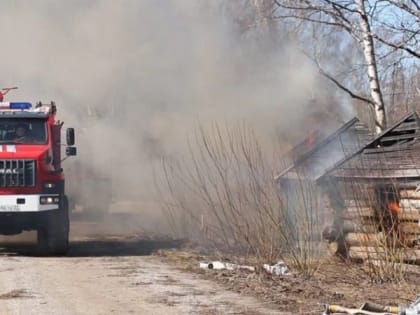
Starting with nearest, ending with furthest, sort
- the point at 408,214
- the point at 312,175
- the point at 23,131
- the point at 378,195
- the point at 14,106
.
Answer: the point at 378,195, the point at 408,214, the point at 312,175, the point at 23,131, the point at 14,106

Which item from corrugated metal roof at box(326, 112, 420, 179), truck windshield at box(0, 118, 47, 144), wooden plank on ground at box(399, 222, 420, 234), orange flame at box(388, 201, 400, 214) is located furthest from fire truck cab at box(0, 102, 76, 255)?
wooden plank on ground at box(399, 222, 420, 234)

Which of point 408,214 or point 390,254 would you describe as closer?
point 390,254

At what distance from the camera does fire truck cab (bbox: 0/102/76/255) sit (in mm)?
16141

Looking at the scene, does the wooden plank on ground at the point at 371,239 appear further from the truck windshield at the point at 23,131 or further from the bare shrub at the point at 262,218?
the truck windshield at the point at 23,131

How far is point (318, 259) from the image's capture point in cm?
1338

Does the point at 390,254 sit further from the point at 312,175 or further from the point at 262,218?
the point at 312,175

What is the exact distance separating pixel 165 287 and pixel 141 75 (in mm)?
13059

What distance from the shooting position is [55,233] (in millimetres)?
16609

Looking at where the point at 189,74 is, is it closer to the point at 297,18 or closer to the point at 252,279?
the point at 297,18

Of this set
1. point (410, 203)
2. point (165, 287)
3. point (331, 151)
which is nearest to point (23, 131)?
point (165, 287)

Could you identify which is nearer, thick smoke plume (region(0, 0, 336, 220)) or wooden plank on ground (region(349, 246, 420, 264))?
wooden plank on ground (region(349, 246, 420, 264))

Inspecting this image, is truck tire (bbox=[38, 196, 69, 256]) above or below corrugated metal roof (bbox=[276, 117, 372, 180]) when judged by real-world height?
below

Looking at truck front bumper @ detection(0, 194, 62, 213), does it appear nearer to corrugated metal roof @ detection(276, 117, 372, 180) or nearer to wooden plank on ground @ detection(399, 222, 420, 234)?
corrugated metal roof @ detection(276, 117, 372, 180)

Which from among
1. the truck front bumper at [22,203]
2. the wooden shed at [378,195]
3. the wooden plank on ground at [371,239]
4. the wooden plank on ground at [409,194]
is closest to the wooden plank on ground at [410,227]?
the wooden shed at [378,195]
